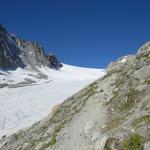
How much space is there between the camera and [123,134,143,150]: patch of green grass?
10.1 meters

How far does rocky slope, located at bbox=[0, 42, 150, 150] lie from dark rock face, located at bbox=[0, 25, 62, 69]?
464 feet

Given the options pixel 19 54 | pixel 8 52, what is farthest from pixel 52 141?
pixel 19 54

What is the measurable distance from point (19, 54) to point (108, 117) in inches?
6814

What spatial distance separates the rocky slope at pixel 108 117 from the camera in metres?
10.7

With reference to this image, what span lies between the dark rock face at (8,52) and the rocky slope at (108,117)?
141307 mm

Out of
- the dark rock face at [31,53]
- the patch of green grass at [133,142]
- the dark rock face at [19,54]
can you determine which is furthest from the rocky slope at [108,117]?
the dark rock face at [31,53]

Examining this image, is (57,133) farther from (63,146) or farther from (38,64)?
(38,64)

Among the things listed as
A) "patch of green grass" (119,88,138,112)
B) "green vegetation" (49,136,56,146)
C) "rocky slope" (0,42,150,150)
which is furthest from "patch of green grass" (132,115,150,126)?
"green vegetation" (49,136,56,146)

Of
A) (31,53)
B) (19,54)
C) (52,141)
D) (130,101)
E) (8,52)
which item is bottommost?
(52,141)

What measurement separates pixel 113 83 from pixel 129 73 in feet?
3.52

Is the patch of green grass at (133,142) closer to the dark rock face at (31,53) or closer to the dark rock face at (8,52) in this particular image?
the dark rock face at (8,52)

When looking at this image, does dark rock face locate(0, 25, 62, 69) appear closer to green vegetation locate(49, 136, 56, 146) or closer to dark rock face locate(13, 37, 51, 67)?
dark rock face locate(13, 37, 51, 67)

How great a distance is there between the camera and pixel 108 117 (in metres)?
14.1

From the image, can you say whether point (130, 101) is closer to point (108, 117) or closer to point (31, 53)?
point (108, 117)
